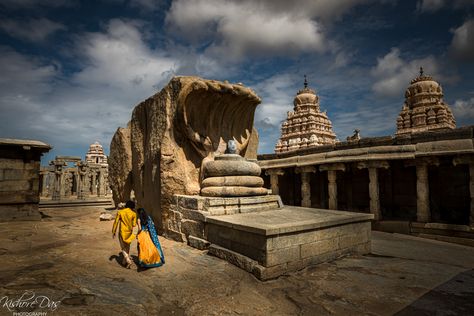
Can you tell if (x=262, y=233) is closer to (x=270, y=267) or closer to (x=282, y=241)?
(x=282, y=241)

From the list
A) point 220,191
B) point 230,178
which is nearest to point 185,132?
point 230,178

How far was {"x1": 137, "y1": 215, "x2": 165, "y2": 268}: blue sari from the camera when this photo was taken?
4.04 meters

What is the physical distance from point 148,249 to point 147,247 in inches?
1.4

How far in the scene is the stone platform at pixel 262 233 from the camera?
3.81m

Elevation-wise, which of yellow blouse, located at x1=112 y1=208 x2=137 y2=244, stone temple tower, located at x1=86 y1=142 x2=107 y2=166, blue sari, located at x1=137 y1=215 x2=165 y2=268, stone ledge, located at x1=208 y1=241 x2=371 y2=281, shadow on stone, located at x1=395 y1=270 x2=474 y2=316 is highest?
stone temple tower, located at x1=86 y1=142 x2=107 y2=166

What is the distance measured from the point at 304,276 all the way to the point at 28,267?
12.9 feet

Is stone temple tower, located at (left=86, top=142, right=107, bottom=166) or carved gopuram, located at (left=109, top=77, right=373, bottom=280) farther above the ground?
stone temple tower, located at (left=86, top=142, right=107, bottom=166)

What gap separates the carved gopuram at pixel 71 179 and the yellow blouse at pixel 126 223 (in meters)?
21.2

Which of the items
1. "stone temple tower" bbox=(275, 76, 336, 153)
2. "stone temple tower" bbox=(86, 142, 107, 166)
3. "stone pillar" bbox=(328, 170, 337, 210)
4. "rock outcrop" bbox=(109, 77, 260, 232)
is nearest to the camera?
"rock outcrop" bbox=(109, 77, 260, 232)

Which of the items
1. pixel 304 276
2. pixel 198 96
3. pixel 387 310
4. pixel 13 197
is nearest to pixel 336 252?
pixel 304 276

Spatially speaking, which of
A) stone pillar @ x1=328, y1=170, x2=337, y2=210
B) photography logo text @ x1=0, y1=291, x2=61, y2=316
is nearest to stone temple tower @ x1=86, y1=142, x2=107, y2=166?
stone pillar @ x1=328, y1=170, x2=337, y2=210

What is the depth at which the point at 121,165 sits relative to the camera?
9.45m

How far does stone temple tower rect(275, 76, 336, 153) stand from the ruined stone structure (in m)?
20.4

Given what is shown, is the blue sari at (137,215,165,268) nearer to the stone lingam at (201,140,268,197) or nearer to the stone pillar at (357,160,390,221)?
the stone lingam at (201,140,268,197)
